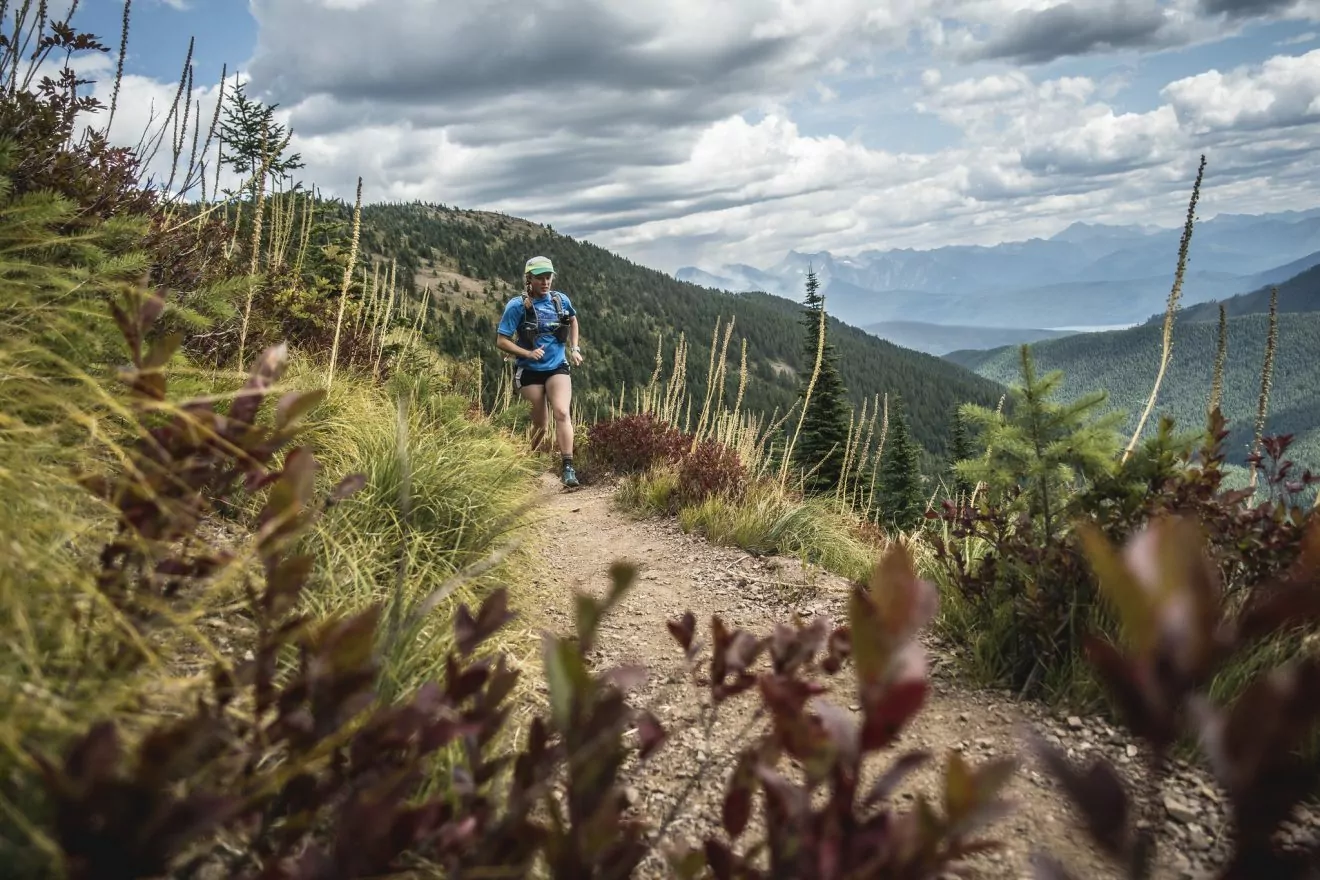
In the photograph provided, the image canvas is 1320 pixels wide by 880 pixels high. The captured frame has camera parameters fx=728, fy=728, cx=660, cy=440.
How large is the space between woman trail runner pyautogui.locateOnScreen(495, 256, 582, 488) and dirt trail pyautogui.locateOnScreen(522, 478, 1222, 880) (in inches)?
104

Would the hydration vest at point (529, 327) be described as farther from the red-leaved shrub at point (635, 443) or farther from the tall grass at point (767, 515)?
the tall grass at point (767, 515)

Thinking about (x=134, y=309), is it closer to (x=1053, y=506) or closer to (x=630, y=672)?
(x=630, y=672)

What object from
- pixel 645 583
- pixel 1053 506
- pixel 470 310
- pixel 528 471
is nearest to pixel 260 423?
pixel 528 471

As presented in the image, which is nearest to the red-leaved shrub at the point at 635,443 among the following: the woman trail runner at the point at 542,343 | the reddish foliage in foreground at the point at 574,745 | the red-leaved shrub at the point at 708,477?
the woman trail runner at the point at 542,343

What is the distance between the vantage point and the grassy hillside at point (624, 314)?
362 ft

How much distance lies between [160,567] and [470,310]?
111398 mm

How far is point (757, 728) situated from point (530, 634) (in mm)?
1038

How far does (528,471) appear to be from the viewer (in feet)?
17.4

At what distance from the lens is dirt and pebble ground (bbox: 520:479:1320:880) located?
79.6 inches

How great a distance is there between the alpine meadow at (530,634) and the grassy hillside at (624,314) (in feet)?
287

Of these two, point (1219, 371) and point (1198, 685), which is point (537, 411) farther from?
point (1198, 685)

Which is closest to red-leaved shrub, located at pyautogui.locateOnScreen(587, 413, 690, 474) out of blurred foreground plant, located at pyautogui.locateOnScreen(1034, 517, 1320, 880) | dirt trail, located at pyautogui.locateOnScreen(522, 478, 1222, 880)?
dirt trail, located at pyautogui.locateOnScreen(522, 478, 1222, 880)

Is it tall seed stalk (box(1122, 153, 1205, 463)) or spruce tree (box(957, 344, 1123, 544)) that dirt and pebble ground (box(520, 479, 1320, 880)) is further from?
tall seed stalk (box(1122, 153, 1205, 463))

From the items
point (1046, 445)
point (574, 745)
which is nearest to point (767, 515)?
point (1046, 445)
